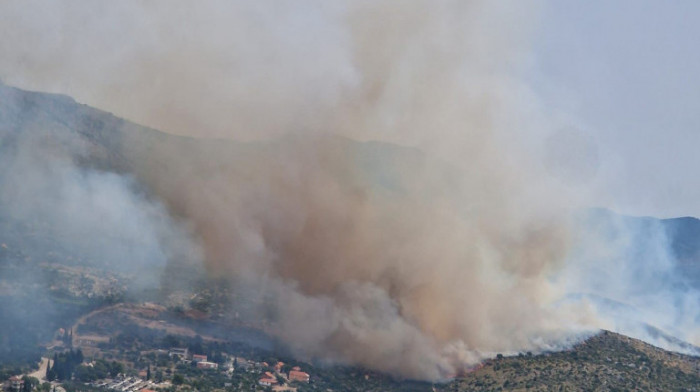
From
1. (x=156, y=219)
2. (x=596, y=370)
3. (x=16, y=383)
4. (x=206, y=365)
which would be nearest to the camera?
(x=16, y=383)

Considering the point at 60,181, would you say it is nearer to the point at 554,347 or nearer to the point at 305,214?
the point at 305,214

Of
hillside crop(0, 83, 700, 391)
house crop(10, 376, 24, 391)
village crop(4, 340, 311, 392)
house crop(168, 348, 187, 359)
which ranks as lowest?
house crop(10, 376, 24, 391)

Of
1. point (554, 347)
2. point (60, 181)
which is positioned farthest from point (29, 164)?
point (554, 347)

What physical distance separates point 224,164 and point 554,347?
30.1 metres

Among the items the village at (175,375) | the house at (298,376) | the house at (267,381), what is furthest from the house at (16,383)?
the house at (298,376)

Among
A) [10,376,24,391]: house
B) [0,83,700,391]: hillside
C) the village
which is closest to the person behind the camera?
[10,376,24,391]: house

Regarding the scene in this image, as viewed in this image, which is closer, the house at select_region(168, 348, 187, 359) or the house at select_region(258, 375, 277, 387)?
the house at select_region(258, 375, 277, 387)

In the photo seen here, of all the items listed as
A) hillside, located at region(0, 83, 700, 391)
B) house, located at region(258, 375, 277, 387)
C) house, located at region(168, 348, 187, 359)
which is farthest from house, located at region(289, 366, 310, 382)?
house, located at region(168, 348, 187, 359)

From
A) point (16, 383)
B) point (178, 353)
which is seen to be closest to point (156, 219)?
point (178, 353)

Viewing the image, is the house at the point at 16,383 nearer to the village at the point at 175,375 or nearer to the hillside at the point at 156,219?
the village at the point at 175,375

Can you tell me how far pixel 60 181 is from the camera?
63.4 m

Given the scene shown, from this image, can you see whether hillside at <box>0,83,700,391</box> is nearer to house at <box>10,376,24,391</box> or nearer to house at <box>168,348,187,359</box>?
house at <box>10,376,24,391</box>

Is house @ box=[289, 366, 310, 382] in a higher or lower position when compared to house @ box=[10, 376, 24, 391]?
higher

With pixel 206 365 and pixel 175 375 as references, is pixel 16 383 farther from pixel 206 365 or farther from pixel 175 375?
pixel 206 365
